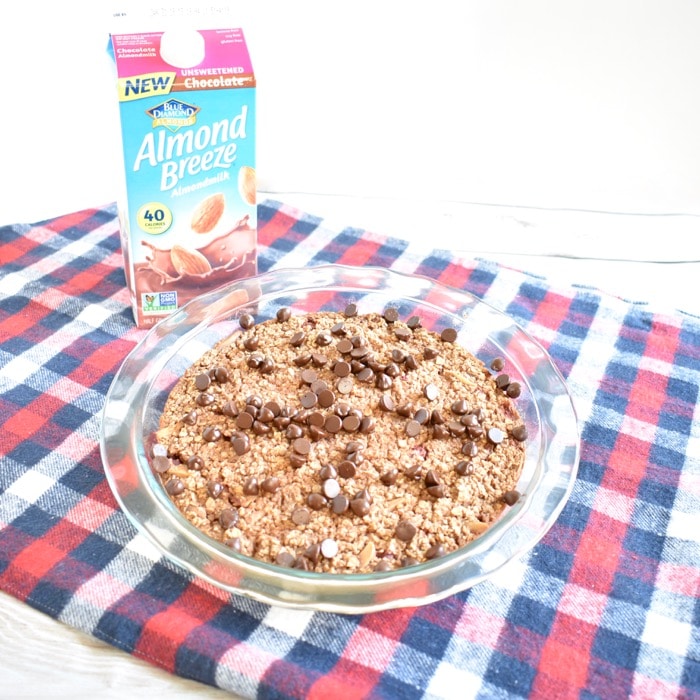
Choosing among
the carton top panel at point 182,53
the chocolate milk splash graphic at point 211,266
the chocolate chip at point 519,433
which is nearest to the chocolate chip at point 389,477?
the chocolate chip at point 519,433

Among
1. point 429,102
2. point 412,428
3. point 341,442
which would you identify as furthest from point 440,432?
point 429,102

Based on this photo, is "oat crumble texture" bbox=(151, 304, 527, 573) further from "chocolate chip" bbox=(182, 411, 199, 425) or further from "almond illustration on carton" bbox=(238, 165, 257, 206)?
"almond illustration on carton" bbox=(238, 165, 257, 206)

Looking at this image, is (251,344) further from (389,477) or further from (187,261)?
(389,477)

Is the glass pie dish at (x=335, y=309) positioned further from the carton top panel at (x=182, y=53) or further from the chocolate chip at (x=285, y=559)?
the carton top panel at (x=182, y=53)

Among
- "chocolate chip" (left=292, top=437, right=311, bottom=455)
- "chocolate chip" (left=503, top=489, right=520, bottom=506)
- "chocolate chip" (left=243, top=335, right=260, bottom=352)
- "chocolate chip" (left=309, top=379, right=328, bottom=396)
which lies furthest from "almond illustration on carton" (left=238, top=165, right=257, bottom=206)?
"chocolate chip" (left=503, top=489, right=520, bottom=506)

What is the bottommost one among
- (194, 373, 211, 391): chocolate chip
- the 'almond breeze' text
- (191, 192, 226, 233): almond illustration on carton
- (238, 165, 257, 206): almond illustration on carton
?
(194, 373, 211, 391): chocolate chip

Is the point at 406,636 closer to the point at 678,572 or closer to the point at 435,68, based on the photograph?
the point at 678,572

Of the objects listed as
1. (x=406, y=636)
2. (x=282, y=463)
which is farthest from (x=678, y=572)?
(x=282, y=463)
